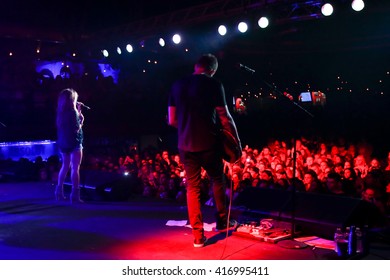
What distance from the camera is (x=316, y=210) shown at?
3.79 m

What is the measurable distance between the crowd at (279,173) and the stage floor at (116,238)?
1.14 meters

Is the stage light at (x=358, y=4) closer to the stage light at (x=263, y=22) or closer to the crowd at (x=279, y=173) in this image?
the stage light at (x=263, y=22)

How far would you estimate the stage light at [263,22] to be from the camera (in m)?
7.62

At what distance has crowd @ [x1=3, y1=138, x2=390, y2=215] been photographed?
6.07 m

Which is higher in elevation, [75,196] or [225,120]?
[225,120]

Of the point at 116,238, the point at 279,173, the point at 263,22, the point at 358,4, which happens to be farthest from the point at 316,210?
the point at 263,22

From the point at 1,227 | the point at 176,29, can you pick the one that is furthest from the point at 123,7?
the point at 1,227

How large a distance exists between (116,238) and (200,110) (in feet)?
4.52

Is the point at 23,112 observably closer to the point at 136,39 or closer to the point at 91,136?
the point at 91,136

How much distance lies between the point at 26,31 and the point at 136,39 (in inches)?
148

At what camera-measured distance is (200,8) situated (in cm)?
852

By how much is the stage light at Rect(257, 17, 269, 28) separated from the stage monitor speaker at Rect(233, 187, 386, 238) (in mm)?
4246

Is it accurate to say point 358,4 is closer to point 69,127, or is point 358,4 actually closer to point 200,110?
point 200,110

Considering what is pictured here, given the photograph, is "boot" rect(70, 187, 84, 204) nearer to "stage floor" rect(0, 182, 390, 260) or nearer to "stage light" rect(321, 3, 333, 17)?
"stage floor" rect(0, 182, 390, 260)
